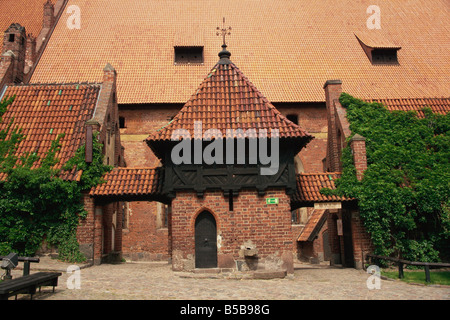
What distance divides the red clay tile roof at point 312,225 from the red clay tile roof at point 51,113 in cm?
1159

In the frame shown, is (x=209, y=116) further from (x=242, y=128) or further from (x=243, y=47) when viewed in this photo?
(x=243, y=47)

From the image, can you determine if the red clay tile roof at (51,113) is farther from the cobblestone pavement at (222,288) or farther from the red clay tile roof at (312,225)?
the red clay tile roof at (312,225)

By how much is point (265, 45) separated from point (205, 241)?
53.0 feet

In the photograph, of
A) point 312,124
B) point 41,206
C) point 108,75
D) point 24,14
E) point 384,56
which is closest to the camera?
point 41,206

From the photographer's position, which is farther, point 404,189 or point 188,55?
point 188,55

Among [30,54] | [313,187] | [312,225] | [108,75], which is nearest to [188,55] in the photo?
[108,75]

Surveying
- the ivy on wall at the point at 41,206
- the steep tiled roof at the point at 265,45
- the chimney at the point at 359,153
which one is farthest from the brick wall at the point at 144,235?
the chimney at the point at 359,153

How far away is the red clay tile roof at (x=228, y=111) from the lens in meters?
11.8

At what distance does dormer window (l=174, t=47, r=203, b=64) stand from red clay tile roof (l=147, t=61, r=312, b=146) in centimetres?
1043

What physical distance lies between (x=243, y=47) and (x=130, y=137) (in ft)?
→ 29.0

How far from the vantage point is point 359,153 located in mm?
14000

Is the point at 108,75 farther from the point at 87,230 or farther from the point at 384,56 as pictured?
the point at 384,56

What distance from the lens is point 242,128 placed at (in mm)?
11891

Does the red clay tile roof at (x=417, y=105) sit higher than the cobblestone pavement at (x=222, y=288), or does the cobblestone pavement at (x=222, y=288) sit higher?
the red clay tile roof at (x=417, y=105)
